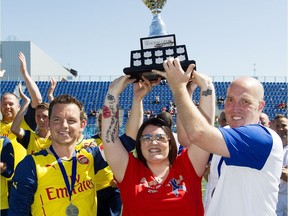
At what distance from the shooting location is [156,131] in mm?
2486

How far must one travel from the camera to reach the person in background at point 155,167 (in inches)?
90.7

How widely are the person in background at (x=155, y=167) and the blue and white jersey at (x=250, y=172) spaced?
250mm

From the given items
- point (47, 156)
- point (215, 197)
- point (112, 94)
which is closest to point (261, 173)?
point (215, 197)

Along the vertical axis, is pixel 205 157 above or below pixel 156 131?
below

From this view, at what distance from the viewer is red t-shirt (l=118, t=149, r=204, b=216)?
2289 millimetres

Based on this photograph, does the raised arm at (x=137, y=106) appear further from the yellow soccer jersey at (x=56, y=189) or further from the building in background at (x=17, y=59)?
the building in background at (x=17, y=59)

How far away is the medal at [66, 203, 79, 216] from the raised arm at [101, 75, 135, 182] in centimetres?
31

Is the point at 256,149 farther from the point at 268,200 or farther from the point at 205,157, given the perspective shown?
the point at 205,157

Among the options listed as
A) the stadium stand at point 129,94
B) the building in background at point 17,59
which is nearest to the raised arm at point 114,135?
the stadium stand at point 129,94

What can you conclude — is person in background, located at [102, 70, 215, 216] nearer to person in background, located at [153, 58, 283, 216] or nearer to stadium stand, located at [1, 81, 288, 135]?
person in background, located at [153, 58, 283, 216]

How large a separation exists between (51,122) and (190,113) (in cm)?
90

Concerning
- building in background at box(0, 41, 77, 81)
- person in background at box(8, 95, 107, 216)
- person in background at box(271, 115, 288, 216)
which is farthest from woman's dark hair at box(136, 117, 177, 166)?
building in background at box(0, 41, 77, 81)

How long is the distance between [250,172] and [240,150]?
0.16 m

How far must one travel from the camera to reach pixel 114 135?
250 centimetres
